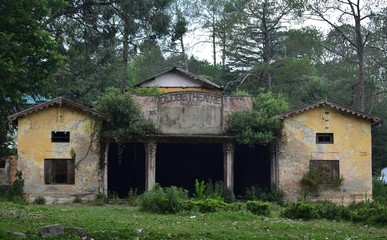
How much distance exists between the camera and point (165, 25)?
46.4 meters

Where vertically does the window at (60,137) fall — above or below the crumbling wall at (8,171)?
above

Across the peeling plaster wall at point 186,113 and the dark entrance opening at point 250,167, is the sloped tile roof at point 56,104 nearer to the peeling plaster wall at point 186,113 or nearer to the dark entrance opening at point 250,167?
the peeling plaster wall at point 186,113

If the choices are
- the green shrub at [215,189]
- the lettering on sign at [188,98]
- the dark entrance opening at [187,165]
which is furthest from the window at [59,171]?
the dark entrance opening at [187,165]

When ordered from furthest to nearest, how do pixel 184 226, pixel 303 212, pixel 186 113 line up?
pixel 186 113 < pixel 303 212 < pixel 184 226

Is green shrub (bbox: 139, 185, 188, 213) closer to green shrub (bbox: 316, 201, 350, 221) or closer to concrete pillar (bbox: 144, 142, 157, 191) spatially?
green shrub (bbox: 316, 201, 350, 221)

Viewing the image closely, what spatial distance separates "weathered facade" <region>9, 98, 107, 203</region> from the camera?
1543 inches

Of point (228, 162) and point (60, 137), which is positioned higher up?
point (60, 137)

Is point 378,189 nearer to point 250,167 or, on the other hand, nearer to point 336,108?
point 336,108

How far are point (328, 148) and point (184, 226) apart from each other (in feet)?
63.1

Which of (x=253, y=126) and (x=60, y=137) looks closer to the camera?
(x=60, y=137)

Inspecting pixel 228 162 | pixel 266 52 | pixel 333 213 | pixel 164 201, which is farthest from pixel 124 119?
pixel 266 52

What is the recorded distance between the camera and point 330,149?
41.1 m

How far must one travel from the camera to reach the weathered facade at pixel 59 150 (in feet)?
129

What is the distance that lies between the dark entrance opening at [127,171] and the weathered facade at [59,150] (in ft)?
17.3
